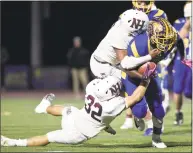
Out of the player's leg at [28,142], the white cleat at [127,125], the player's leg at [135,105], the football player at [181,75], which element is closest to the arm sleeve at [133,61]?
the player's leg at [135,105]

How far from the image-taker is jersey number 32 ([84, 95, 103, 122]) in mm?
6715

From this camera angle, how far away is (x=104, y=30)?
25844 mm

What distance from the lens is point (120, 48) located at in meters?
7.52

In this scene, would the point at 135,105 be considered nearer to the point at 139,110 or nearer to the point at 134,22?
the point at 139,110

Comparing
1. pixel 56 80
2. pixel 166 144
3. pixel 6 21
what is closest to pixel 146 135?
pixel 166 144

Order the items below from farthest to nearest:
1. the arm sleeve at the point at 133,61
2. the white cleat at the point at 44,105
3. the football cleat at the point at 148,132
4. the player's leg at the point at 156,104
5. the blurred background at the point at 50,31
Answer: the blurred background at the point at 50,31 → the football cleat at the point at 148,132 → the white cleat at the point at 44,105 → the player's leg at the point at 156,104 → the arm sleeve at the point at 133,61

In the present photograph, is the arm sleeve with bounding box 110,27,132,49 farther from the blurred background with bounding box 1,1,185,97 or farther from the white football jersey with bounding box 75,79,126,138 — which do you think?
the blurred background with bounding box 1,1,185,97

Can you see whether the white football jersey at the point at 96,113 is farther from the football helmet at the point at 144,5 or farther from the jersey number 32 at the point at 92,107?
the football helmet at the point at 144,5

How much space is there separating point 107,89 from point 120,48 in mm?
982

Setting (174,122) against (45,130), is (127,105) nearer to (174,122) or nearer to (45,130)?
(45,130)

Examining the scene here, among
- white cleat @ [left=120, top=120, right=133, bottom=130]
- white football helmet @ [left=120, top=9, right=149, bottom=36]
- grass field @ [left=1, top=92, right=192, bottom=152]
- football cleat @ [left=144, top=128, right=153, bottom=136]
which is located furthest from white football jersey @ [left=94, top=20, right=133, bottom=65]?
white cleat @ [left=120, top=120, right=133, bottom=130]

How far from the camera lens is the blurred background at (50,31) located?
22094 millimetres

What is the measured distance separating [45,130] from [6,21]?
1853cm

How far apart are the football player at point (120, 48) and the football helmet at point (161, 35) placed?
0.24 ft
